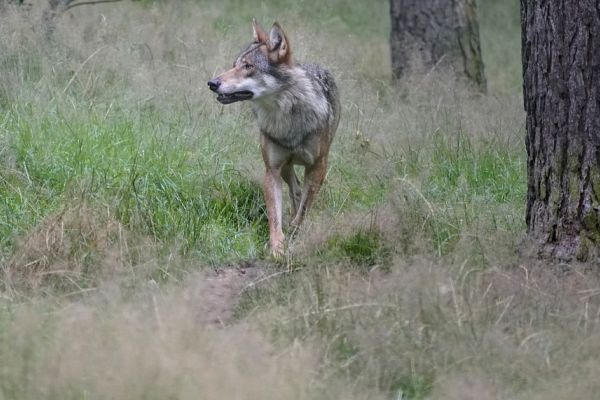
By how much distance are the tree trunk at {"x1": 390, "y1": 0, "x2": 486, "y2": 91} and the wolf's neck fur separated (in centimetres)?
473

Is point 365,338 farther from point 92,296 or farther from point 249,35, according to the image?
point 249,35

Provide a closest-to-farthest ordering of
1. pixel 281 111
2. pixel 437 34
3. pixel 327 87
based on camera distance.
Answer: pixel 281 111
pixel 327 87
pixel 437 34

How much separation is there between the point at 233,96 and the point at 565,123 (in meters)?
2.78

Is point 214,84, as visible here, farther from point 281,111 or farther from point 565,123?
point 565,123

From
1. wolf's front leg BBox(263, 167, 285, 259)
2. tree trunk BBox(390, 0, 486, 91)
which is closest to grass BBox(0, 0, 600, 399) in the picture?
wolf's front leg BBox(263, 167, 285, 259)

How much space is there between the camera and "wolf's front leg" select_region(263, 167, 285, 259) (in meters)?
7.85

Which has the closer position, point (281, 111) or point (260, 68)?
point (260, 68)

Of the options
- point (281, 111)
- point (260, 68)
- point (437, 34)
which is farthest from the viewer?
point (437, 34)

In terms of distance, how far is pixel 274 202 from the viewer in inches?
316

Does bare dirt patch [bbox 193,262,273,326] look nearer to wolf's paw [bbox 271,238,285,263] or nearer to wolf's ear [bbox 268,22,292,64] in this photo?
wolf's paw [bbox 271,238,285,263]

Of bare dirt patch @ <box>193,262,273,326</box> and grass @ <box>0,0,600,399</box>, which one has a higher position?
grass @ <box>0,0,600,399</box>

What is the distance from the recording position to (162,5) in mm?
13234

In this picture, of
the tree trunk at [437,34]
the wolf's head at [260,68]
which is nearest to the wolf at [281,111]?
the wolf's head at [260,68]

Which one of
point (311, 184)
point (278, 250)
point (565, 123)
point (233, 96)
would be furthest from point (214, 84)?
point (565, 123)
